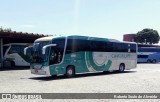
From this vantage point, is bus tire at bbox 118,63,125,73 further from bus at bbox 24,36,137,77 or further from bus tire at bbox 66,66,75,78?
bus tire at bbox 66,66,75,78

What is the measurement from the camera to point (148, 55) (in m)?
54.3

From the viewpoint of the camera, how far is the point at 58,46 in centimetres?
1950

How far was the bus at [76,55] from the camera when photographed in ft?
62.6

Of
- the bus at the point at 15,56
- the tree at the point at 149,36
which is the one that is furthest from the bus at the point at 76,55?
the tree at the point at 149,36

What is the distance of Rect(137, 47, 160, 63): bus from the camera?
5409 centimetres

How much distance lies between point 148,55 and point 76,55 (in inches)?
1398

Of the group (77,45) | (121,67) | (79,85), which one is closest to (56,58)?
(77,45)

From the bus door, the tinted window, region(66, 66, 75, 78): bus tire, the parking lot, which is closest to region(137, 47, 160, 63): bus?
the tinted window

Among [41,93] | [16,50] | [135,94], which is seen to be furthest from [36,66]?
[16,50]

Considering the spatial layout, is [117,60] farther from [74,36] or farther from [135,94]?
[135,94]

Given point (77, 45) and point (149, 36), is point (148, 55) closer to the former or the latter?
point (77, 45)

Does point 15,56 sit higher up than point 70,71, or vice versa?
point 15,56

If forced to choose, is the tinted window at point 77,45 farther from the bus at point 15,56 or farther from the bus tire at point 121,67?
the bus at point 15,56

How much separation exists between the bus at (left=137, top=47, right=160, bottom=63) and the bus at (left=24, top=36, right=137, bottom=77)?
27.6 meters
